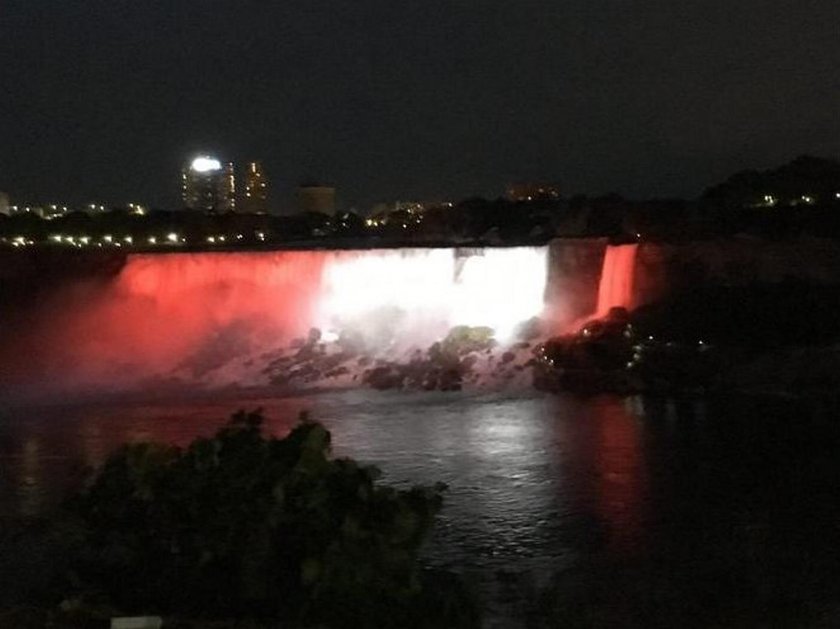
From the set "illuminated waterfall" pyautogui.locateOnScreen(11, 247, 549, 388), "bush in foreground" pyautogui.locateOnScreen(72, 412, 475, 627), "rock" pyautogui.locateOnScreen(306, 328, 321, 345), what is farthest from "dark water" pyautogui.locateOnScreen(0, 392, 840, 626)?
"illuminated waterfall" pyautogui.locateOnScreen(11, 247, 549, 388)

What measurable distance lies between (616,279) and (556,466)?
17.2 meters

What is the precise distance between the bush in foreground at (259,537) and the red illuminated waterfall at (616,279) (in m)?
25.4

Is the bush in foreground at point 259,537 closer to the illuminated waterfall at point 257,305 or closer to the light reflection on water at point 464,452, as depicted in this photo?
the light reflection on water at point 464,452

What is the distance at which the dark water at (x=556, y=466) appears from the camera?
40.3 feet

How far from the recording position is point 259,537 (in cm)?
818

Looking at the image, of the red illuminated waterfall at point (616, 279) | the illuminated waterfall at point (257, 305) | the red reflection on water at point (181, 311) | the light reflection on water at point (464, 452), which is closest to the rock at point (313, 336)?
the illuminated waterfall at point (257, 305)

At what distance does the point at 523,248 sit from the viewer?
35125mm

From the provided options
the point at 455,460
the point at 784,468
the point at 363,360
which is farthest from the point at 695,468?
the point at 363,360

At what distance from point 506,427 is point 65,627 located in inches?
629

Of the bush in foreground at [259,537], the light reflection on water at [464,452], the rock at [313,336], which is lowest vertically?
the light reflection on water at [464,452]

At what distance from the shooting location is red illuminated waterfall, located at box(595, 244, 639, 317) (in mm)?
33875

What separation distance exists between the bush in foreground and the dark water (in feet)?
6.01

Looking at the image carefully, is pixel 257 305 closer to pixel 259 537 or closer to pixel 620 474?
pixel 620 474

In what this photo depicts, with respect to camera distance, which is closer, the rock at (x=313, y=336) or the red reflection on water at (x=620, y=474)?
the red reflection on water at (x=620, y=474)
